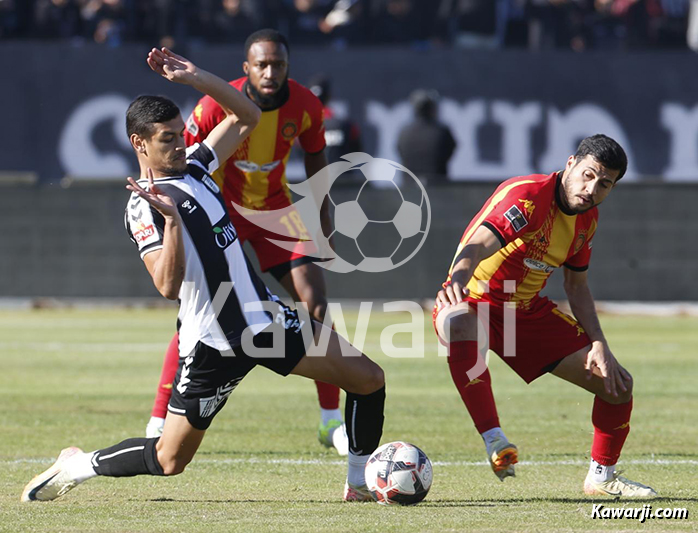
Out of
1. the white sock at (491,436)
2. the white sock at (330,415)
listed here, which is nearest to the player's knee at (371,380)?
the white sock at (491,436)

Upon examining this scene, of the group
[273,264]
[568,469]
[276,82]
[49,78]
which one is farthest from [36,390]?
[49,78]

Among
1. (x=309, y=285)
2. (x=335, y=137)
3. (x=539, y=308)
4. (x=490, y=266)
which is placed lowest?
(x=335, y=137)

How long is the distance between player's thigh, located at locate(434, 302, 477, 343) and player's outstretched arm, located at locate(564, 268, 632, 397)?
2.03 ft

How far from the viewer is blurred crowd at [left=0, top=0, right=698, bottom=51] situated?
19.4 metres

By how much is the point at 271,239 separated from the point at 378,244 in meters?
8.60

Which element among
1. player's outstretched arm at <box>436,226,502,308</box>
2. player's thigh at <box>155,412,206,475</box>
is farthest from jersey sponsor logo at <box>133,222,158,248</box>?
player's outstretched arm at <box>436,226,502,308</box>

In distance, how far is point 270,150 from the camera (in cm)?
891

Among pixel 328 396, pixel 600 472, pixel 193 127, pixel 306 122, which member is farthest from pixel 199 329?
pixel 306 122

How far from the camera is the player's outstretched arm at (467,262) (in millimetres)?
6078

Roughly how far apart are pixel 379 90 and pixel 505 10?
2.41 m

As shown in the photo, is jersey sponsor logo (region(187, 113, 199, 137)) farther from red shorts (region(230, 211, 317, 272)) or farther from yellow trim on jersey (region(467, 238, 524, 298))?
yellow trim on jersey (region(467, 238, 524, 298))

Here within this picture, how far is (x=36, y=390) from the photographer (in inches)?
430

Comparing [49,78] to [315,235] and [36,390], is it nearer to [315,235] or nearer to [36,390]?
[36,390]

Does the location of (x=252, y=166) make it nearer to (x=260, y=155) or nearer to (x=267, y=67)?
(x=260, y=155)
